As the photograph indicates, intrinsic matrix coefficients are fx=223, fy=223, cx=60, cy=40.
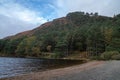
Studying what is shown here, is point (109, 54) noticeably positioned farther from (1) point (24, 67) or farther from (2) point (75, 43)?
(1) point (24, 67)

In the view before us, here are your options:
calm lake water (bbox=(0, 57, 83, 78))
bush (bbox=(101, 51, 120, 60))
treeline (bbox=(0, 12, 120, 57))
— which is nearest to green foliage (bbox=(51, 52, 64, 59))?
treeline (bbox=(0, 12, 120, 57))

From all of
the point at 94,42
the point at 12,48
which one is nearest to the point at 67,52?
the point at 94,42

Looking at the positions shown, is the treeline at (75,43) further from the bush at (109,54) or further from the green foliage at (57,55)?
the bush at (109,54)

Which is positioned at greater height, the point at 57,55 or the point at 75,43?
the point at 75,43

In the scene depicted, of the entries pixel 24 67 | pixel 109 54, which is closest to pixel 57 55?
pixel 109 54

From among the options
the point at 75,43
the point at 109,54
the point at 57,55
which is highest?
the point at 75,43

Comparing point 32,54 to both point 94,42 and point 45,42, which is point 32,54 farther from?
point 94,42

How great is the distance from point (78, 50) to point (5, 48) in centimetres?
6786

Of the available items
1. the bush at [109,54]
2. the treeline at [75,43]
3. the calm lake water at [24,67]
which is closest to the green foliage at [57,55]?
the treeline at [75,43]

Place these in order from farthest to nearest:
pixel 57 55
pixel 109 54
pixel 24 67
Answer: pixel 57 55, pixel 109 54, pixel 24 67

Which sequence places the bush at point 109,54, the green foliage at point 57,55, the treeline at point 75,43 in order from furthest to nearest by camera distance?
1. the green foliage at point 57,55
2. the treeline at point 75,43
3. the bush at point 109,54

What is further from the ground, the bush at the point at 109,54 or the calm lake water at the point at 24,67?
the bush at the point at 109,54

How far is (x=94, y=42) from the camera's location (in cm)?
11656

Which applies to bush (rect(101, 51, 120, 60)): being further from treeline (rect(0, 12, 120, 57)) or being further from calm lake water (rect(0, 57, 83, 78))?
calm lake water (rect(0, 57, 83, 78))
